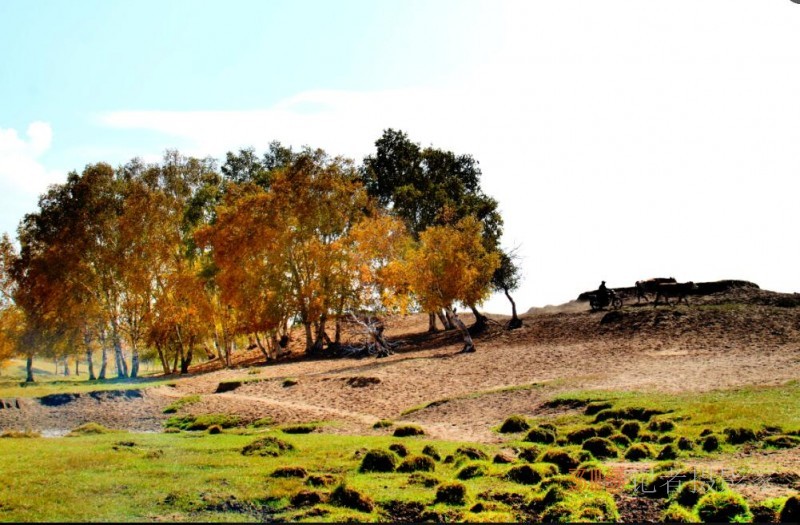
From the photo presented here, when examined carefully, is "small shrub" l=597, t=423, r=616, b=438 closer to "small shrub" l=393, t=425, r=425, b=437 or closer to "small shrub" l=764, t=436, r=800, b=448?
"small shrub" l=764, t=436, r=800, b=448

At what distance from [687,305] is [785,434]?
2809cm

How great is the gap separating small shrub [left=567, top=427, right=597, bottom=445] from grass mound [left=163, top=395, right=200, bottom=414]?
16.9m

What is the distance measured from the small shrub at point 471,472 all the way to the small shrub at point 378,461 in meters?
1.52

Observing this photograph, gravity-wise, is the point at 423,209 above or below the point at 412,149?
below

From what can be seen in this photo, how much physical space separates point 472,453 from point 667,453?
419cm

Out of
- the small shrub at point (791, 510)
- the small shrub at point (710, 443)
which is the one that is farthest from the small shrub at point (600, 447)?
the small shrub at point (791, 510)

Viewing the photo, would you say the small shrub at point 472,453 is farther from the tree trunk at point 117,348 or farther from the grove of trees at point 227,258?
the tree trunk at point 117,348

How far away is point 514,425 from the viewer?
21984mm

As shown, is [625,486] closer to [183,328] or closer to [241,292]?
[241,292]

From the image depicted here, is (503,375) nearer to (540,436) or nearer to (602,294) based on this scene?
(540,436)

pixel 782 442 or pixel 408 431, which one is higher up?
pixel 408 431

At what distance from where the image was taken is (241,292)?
49875 millimetres

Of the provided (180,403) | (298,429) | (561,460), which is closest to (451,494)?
(561,460)

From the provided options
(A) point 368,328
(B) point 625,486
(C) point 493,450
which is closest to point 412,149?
(A) point 368,328
